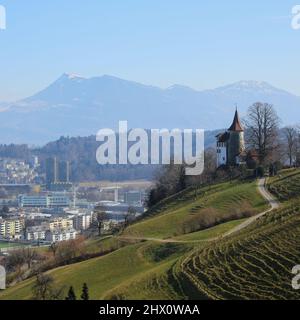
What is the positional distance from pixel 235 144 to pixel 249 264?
103 ft

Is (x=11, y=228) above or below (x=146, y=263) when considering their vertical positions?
below

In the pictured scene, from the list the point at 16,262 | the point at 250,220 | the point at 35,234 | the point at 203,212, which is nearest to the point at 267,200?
the point at 203,212

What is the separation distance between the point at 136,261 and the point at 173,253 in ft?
5.40

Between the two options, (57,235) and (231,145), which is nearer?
(231,145)

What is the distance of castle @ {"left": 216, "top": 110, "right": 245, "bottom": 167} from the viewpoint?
178ft

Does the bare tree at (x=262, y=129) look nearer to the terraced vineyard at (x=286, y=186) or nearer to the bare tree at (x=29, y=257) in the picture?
the terraced vineyard at (x=286, y=186)

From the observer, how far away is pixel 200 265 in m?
25.7

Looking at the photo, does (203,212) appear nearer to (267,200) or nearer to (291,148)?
(267,200)

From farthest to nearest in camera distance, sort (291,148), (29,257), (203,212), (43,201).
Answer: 1. (43,201)
2. (291,148)
3. (29,257)
4. (203,212)

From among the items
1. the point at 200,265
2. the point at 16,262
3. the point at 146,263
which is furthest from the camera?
the point at 16,262
